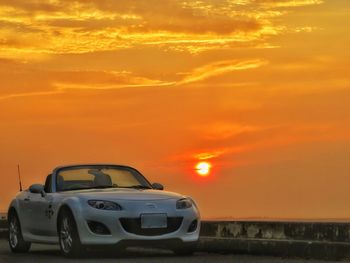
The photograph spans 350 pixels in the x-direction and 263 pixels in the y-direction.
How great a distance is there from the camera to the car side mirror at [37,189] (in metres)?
16.5

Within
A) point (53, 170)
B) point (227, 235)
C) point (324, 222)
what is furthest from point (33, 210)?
point (324, 222)

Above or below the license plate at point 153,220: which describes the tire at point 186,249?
below

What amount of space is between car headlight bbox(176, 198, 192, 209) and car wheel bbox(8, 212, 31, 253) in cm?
374

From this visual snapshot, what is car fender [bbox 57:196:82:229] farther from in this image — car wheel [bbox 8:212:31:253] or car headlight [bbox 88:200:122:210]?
car wheel [bbox 8:212:31:253]

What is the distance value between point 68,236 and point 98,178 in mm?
1436

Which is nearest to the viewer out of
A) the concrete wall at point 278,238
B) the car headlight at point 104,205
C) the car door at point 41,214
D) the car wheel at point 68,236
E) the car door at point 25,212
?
the concrete wall at point 278,238

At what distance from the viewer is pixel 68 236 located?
50.4ft

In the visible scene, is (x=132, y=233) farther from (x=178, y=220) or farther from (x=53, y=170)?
(x=53, y=170)

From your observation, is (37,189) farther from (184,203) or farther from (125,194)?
(184,203)

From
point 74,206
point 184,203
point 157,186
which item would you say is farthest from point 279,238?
point 74,206

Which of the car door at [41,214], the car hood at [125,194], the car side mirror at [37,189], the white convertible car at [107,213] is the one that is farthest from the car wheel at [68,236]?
the car side mirror at [37,189]

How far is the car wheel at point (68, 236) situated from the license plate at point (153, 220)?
1097mm

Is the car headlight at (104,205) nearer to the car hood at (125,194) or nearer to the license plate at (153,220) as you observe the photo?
the car hood at (125,194)

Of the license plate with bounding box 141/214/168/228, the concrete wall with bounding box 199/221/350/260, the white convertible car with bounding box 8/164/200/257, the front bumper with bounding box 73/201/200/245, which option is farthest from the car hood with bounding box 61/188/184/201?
the concrete wall with bounding box 199/221/350/260
